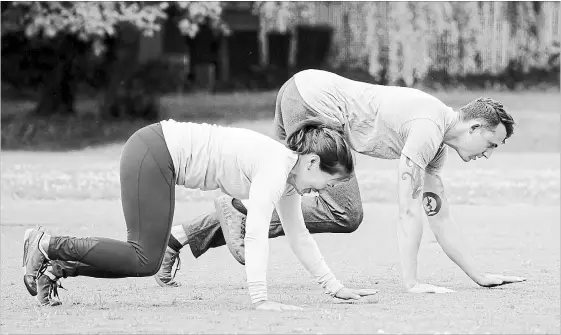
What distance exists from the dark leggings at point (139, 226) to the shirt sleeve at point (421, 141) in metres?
1.39

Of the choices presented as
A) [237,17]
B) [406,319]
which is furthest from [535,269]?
[237,17]

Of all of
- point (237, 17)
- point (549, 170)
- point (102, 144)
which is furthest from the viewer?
point (237, 17)

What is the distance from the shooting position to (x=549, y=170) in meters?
17.6

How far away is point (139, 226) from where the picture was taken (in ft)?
18.9

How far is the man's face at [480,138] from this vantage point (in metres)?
6.34

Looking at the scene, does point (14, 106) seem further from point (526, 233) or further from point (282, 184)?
point (282, 184)

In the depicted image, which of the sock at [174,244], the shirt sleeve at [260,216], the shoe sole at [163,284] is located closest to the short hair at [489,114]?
the shirt sleeve at [260,216]

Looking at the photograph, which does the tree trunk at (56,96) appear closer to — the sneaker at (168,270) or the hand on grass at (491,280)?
the sneaker at (168,270)

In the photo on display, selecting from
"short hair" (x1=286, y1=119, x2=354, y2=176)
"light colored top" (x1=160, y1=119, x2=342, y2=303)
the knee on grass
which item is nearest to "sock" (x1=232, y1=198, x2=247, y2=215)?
the knee on grass

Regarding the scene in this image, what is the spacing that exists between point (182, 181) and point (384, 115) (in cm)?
137

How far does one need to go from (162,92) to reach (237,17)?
17.6 ft

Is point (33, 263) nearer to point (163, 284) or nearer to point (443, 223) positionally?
point (163, 284)

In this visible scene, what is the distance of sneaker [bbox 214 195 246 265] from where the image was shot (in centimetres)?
677

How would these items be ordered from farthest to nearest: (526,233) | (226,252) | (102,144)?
(102,144)
(526,233)
(226,252)
